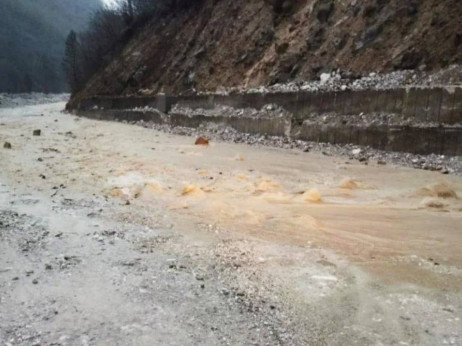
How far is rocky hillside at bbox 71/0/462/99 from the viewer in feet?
29.0

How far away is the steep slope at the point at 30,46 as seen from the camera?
6940cm

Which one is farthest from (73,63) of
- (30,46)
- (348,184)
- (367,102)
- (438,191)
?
(30,46)

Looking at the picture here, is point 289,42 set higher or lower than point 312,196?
higher

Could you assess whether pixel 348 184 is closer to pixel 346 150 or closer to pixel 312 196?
pixel 312 196

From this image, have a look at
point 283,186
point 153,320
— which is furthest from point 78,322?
point 283,186

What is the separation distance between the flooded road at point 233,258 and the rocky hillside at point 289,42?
12.3 feet

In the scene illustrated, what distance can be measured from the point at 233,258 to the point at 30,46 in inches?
3572

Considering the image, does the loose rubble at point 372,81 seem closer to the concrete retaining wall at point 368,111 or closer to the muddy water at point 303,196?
the concrete retaining wall at point 368,111

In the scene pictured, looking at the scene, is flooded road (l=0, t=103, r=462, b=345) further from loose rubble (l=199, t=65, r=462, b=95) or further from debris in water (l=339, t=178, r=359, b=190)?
loose rubble (l=199, t=65, r=462, b=95)

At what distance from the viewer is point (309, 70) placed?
35.9 ft

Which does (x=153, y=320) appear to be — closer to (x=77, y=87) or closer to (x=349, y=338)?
(x=349, y=338)

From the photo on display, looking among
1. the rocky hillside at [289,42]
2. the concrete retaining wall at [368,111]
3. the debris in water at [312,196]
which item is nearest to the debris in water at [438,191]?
the debris in water at [312,196]

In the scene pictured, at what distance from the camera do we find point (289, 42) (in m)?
12.2

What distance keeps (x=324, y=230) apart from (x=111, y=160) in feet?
15.7
